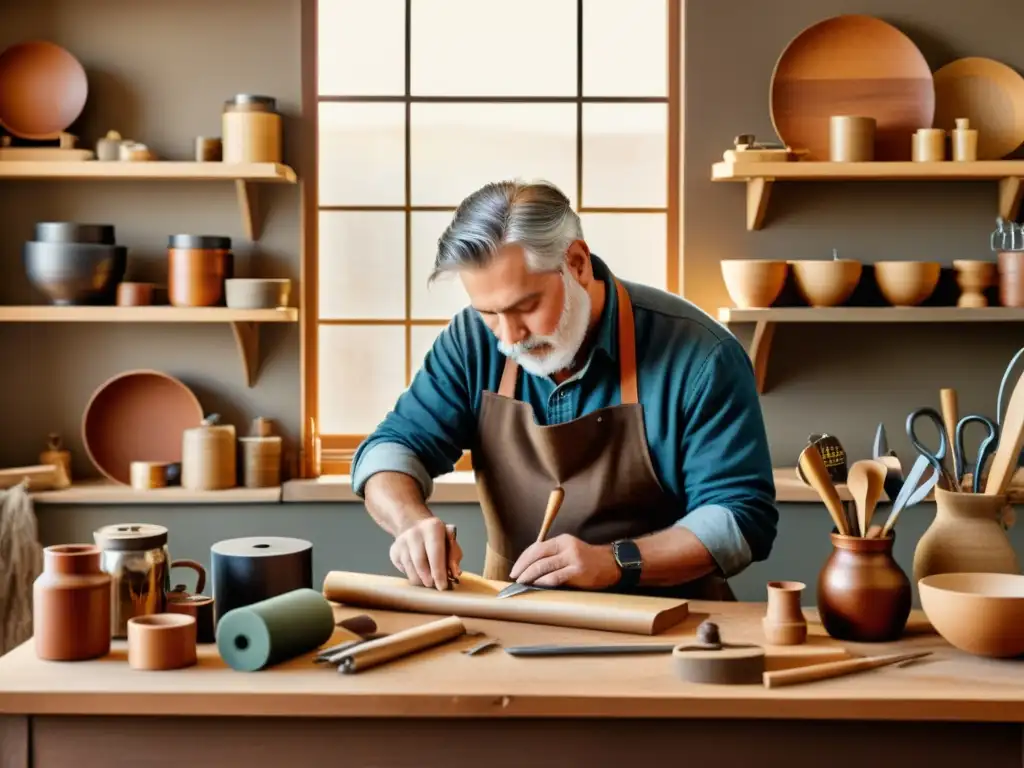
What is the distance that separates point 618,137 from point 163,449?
6.16 ft

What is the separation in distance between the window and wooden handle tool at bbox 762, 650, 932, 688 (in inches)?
98.8

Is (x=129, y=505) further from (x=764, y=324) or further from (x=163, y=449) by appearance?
(x=764, y=324)

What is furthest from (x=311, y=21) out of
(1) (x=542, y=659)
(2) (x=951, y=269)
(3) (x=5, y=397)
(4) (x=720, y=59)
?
(1) (x=542, y=659)

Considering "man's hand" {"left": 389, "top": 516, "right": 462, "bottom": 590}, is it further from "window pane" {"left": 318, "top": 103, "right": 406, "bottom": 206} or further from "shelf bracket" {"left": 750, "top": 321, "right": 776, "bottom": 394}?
"window pane" {"left": 318, "top": 103, "right": 406, "bottom": 206}

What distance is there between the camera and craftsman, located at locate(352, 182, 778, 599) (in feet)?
7.49

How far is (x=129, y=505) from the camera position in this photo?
12.9ft

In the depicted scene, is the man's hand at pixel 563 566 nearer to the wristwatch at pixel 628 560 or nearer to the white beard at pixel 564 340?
the wristwatch at pixel 628 560

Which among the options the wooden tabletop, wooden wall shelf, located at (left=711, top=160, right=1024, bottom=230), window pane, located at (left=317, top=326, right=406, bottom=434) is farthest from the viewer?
window pane, located at (left=317, top=326, right=406, bottom=434)

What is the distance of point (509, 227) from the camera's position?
2.36 meters

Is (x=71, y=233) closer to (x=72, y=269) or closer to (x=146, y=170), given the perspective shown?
(x=72, y=269)

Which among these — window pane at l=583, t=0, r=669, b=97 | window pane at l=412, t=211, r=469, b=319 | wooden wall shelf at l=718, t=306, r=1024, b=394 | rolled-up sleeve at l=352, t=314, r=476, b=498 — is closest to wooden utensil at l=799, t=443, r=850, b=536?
rolled-up sleeve at l=352, t=314, r=476, b=498

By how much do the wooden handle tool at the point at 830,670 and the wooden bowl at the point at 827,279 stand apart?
85.7 inches

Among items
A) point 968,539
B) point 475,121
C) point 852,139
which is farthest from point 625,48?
point 968,539

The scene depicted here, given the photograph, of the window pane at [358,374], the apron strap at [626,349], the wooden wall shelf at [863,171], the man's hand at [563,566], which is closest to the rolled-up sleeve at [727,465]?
the apron strap at [626,349]
